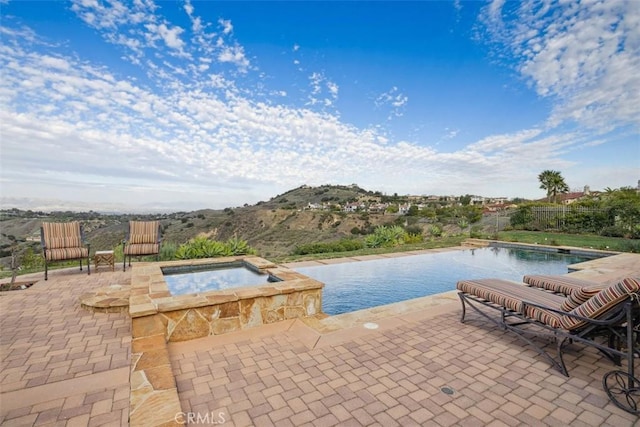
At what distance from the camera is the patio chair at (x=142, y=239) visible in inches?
255

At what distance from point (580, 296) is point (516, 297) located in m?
0.57

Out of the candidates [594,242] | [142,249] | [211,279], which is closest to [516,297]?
[211,279]

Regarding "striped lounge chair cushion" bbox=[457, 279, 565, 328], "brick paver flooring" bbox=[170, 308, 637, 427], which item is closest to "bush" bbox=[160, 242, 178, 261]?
"brick paver flooring" bbox=[170, 308, 637, 427]

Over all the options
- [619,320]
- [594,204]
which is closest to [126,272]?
[619,320]

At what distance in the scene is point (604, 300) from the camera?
2.29 metres

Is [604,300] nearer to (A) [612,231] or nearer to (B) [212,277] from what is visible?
(B) [212,277]

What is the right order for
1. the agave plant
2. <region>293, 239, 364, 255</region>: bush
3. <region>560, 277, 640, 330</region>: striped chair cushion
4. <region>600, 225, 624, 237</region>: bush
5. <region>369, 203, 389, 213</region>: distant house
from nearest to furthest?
<region>560, 277, 640, 330</region>: striped chair cushion < the agave plant < <region>293, 239, 364, 255</region>: bush < <region>600, 225, 624, 237</region>: bush < <region>369, 203, 389, 213</region>: distant house

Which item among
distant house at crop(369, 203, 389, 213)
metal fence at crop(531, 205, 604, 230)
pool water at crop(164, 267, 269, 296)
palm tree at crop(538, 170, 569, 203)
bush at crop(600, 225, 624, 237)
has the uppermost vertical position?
palm tree at crop(538, 170, 569, 203)

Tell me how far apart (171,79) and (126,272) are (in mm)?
6564

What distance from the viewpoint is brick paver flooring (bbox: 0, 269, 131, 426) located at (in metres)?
1.97

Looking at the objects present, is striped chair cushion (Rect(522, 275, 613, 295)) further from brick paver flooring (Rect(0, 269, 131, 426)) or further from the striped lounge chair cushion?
brick paver flooring (Rect(0, 269, 131, 426))

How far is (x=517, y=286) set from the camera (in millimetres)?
3553

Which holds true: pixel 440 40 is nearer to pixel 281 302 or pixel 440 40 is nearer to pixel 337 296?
pixel 337 296

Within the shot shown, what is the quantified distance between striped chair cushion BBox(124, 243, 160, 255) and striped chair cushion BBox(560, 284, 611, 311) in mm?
7058
